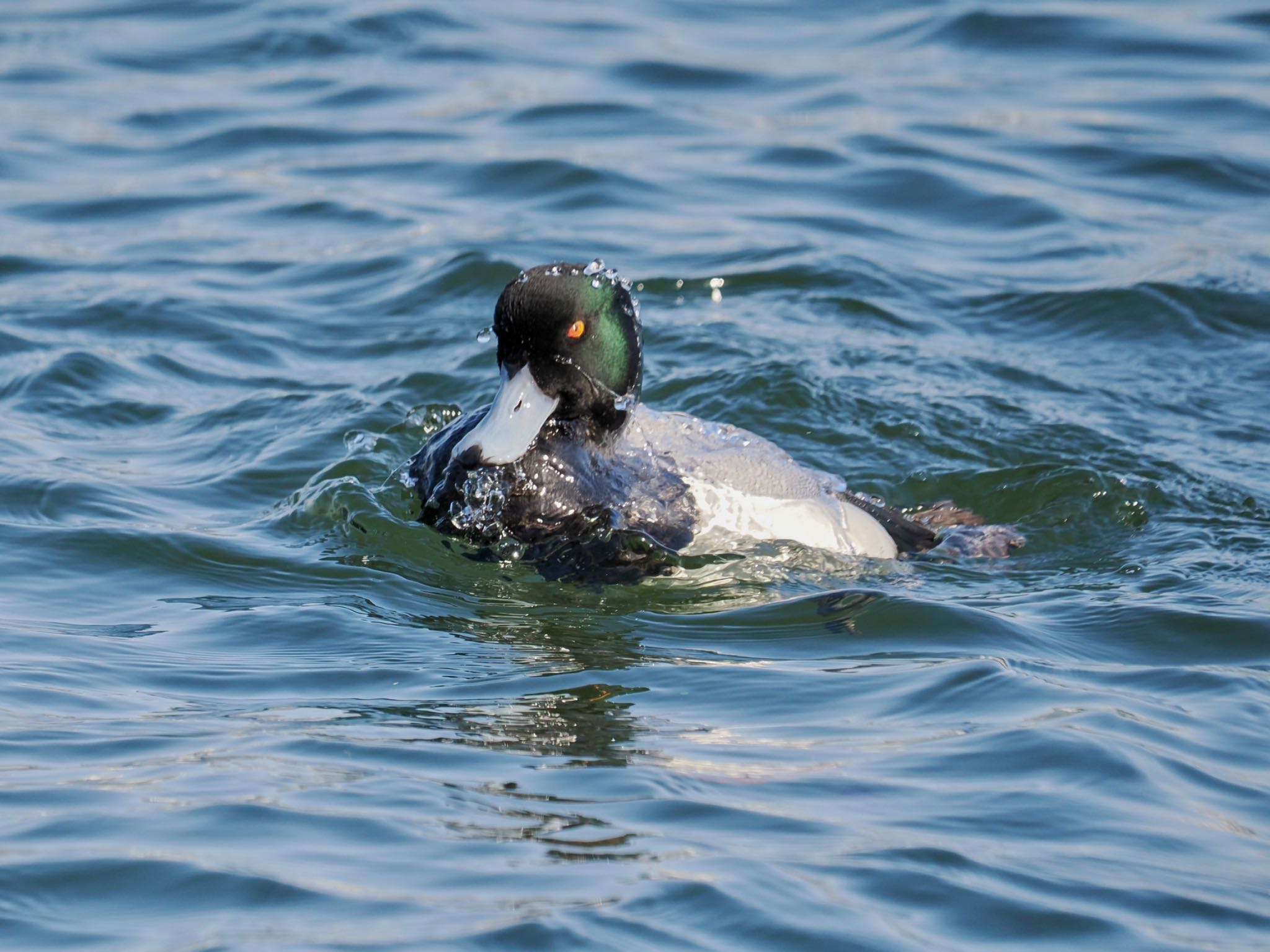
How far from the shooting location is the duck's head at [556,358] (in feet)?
20.4

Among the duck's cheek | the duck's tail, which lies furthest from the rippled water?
the duck's cheek

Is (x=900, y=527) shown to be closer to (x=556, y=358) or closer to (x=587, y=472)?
(x=587, y=472)

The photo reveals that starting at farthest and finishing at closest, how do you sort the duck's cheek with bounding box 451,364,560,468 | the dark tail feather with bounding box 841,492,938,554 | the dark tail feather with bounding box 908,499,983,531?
the dark tail feather with bounding box 908,499,983,531 < the dark tail feather with bounding box 841,492,938,554 < the duck's cheek with bounding box 451,364,560,468

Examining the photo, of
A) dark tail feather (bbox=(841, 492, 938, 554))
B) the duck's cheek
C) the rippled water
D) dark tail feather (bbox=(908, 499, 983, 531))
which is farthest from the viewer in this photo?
dark tail feather (bbox=(908, 499, 983, 531))

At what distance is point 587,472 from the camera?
6336 mm

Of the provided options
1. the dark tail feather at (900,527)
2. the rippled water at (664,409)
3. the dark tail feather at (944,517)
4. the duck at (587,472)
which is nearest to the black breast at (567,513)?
the duck at (587,472)

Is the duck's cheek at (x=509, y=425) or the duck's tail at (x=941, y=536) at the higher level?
the duck's cheek at (x=509, y=425)

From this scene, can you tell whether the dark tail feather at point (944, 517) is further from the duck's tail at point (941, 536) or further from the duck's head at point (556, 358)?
the duck's head at point (556, 358)

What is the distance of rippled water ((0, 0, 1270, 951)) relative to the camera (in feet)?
13.4

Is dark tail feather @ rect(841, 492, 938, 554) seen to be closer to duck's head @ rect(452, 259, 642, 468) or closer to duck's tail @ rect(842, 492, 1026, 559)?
duck's tail @ rect(842, 492, 1026, 559)

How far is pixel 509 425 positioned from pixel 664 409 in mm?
2666

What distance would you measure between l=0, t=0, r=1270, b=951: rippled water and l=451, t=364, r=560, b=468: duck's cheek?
46 cm

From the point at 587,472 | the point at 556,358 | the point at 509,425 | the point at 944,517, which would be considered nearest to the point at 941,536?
the point at 944,517

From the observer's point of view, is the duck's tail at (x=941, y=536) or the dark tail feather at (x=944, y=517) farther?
the dark tail feather at (x=944, y=517)
